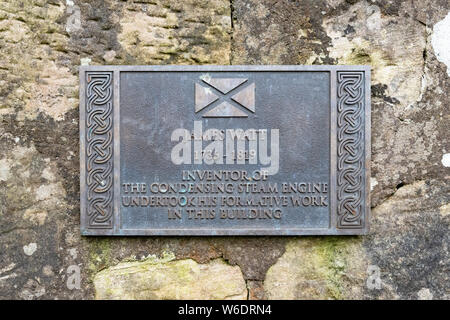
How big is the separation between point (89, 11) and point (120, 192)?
1.17m

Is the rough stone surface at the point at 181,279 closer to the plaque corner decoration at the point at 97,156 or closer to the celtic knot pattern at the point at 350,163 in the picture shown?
the plaque corner decoration at the point at 97,156

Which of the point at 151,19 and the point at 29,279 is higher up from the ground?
the point at 151,19

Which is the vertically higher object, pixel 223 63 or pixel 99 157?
pixel 223 63

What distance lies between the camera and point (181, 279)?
293 cm

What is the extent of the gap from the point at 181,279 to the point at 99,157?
0.93 metres

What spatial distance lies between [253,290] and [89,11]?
206 centimetres

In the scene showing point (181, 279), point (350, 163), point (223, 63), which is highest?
point (223, 63)

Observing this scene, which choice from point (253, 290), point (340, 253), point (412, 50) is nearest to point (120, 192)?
point (253, 290)

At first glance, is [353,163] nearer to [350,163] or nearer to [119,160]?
[350,163]

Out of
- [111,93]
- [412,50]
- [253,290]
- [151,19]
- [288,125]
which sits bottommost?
[253,290]

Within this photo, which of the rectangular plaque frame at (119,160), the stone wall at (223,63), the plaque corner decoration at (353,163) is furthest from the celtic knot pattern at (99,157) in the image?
the plaque corner decoration at (353,163)

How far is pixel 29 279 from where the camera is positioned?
289cm

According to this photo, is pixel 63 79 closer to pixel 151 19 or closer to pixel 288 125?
pixel 151 19

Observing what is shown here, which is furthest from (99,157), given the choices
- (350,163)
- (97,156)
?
(350,163)
